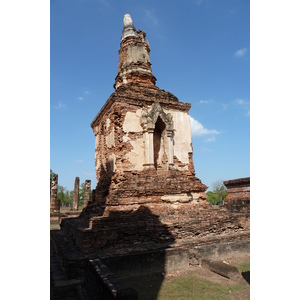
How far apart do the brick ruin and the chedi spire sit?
44 mm

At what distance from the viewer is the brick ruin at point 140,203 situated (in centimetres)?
583

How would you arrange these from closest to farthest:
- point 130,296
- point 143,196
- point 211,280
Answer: point 130,296 < point 211,280 < point 143,196

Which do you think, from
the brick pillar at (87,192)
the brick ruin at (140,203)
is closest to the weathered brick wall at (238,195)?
the brick ruin at (140,203)

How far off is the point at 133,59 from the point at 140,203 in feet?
21.9

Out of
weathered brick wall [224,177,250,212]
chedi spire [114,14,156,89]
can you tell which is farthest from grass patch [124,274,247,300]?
chedi spire [114,14,156,89]

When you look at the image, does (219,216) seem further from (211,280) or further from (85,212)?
(85,212)

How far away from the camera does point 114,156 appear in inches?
349

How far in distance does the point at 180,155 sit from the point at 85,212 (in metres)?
4.54

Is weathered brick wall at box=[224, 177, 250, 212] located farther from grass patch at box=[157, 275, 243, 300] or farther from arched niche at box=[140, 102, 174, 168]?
grass patch at box=[157, 275, 243, 300]

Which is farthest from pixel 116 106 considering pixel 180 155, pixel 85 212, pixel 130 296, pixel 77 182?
pixel 77 182

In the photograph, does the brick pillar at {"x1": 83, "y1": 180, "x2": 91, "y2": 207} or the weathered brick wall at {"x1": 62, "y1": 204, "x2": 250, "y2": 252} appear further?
the brick pillar at {"x1": 83, "y1": 180, "x2": 91, "y2": 207}

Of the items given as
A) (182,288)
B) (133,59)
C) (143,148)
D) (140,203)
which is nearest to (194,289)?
(182,288)

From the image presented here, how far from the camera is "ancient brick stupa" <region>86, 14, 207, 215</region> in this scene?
828cm

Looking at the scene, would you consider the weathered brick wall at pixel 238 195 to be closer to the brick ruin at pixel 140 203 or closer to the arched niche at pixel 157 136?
the brick ruin at pixel 140 203
